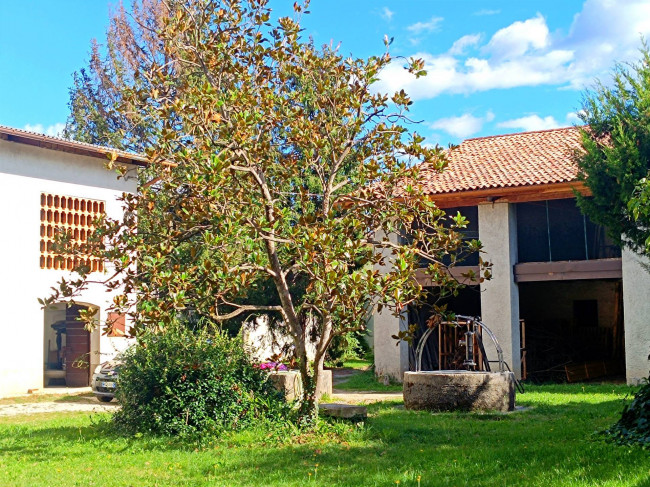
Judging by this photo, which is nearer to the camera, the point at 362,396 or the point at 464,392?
the point at 464,392

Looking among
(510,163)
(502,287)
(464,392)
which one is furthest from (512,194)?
(464,392)

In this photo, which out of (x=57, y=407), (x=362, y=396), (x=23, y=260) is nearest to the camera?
(x=57, y=407)

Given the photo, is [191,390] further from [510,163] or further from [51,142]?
[510,163]

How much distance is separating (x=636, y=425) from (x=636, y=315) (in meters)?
10.7

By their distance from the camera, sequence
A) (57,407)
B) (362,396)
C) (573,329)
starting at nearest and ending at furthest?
(57,407) → (362,396) → (573,329)

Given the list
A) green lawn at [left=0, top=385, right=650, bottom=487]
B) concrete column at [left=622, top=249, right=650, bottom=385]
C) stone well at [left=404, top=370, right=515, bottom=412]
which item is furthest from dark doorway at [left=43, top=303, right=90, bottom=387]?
concrete column at [left=622, top=249, right=650, bottom=385]

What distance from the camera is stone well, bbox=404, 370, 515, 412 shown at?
45.1 ft

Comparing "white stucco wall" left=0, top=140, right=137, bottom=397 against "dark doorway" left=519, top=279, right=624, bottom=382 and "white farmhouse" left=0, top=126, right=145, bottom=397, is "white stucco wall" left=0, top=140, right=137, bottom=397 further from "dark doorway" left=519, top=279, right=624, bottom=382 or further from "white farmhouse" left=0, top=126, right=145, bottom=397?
"dark doorway" left=519, top=279, right=624, bottom=382

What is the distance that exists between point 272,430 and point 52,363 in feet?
62.7

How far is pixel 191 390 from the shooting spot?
36.1ft

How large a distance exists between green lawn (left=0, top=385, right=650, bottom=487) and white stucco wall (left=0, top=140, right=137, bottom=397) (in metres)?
8.30

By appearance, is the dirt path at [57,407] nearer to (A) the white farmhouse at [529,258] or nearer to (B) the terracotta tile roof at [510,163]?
(A) the white farmhouse at [529,258]

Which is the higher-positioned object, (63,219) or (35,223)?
(63,219)

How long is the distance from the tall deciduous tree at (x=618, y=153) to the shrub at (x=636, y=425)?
234 inches
